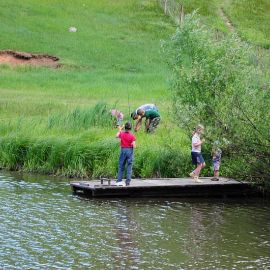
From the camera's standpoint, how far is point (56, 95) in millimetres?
44875

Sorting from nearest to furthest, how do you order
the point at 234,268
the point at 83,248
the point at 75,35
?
the point at 234,268
the point at 83,248
the point at 75,35

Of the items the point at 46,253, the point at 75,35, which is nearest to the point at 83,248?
the point at 46,253

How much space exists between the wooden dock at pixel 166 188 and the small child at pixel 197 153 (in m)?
0.28

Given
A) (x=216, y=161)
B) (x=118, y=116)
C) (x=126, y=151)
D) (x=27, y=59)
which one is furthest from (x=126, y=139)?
(x=27, y=59)

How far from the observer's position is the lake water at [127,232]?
63.0ft

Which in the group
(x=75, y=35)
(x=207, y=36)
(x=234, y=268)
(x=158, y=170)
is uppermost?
(x=75, y=35)

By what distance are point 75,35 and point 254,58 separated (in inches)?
1328

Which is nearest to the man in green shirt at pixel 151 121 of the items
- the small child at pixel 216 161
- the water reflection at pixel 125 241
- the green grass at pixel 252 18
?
the small child at pixel 216 161

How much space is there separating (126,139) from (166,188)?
6.80 feet

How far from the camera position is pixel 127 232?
21.9 metres

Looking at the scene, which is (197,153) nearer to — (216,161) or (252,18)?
(216,161)

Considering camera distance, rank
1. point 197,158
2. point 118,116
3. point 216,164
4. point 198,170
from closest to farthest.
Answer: point 197,158
point 198,170
point 216,164
point 118,116

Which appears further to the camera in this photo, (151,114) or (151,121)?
(151,121)

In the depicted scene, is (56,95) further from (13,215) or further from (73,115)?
(13,215)
